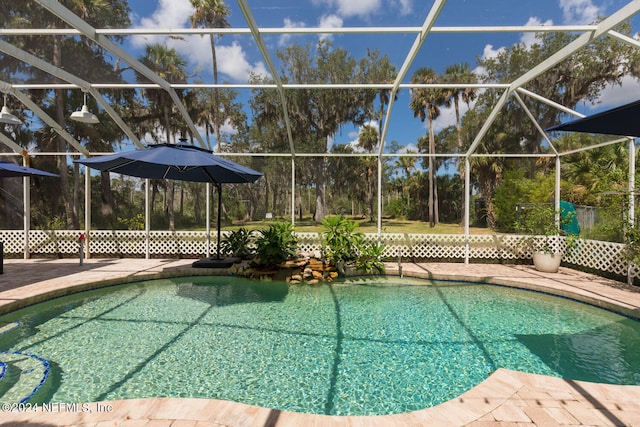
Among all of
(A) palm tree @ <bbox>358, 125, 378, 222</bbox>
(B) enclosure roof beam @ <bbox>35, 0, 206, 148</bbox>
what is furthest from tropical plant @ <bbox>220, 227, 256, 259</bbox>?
(A) palm tree @ <bbox>358, 125, 378, 222</bbox>

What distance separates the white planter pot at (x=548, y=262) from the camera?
23.9 feet

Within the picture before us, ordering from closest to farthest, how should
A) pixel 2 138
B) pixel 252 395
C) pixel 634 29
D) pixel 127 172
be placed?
pixel 252 395, pixel 127 172, pixel 634 29, pixel 2 138

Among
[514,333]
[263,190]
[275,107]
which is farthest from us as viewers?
[263,190]

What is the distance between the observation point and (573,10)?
20.7 ft

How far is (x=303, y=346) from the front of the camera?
12.0 ft

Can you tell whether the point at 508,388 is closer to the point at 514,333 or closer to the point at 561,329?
the point at 514,333

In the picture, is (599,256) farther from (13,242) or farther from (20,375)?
(13,242)

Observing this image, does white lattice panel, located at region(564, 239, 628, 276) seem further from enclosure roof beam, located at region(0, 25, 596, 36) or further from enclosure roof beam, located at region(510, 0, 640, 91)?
enclosure roof beam, located at region(0, 25, 596, 36)

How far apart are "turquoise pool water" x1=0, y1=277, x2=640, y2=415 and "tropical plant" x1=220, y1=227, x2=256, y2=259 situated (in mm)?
2476

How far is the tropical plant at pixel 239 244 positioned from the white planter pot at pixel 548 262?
25.1ft

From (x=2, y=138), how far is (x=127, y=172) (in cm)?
487

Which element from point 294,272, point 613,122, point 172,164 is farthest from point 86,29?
point 613,122

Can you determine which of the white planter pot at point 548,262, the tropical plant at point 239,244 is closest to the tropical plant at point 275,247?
the tropical plant at point 239,244

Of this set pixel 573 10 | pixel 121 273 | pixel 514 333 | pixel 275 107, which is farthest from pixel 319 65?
pixel 514 333
